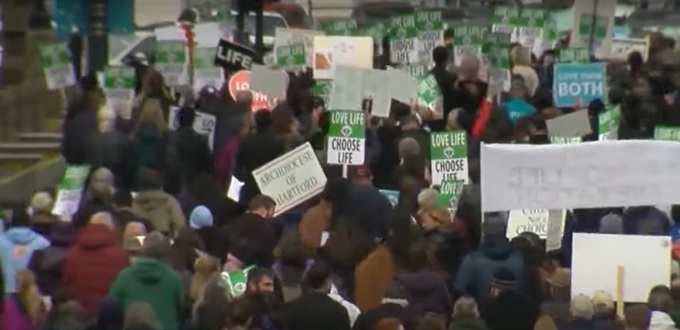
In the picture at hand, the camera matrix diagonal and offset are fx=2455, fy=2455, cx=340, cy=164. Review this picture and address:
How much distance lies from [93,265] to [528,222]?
12.3ft

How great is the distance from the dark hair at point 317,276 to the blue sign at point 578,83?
8541 mm

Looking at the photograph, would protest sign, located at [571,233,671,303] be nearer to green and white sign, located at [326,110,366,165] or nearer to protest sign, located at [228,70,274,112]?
green and white sign, located at [326,110,366,165]

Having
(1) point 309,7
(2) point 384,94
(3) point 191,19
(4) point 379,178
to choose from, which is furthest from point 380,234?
(1) point 309,7

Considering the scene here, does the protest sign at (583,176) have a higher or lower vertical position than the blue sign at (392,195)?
higher

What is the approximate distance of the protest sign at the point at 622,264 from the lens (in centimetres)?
1609

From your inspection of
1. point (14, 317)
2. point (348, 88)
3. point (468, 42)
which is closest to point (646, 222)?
point (14, 317)

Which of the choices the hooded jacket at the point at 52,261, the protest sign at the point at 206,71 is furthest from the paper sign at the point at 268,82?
the hooded jacket at the point at 52,261

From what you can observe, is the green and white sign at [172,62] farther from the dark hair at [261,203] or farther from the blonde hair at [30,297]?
the blonde hair at [30,297]

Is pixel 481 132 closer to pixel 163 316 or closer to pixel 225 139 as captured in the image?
pixel 225 139

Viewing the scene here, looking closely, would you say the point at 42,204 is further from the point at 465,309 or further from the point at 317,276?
the point at 465,309

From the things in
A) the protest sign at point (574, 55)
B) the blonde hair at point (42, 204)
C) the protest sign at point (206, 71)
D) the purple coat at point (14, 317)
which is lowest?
the purple coat at point (14, 317)

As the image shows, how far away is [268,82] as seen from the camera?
79.9 ft

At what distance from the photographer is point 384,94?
22.8 meters

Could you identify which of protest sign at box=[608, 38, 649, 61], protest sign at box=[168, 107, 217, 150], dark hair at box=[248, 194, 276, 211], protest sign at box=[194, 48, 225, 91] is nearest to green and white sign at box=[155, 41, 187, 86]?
protest sign at box=[194, 48, 225, 91]
